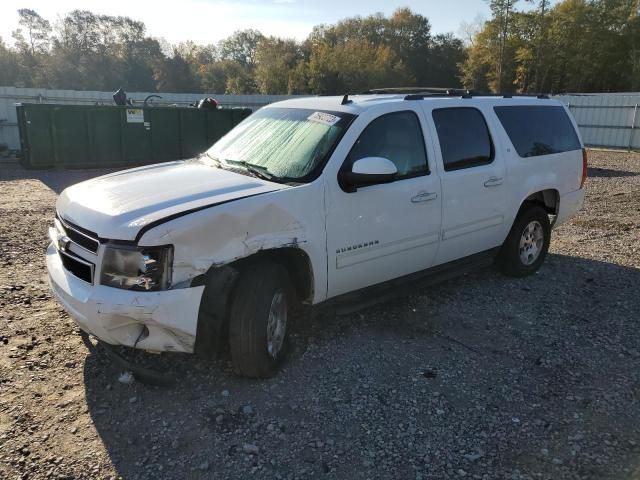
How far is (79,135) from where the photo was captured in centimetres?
1414

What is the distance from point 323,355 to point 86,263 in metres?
1.81

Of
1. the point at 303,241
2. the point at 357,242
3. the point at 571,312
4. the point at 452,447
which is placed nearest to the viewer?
the point at 452,447

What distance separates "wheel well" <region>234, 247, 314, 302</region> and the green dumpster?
12465mm

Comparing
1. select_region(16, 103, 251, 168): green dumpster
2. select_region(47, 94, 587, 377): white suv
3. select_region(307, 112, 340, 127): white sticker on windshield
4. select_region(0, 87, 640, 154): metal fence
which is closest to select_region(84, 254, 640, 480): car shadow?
select_region(47, 94, 587, 377): white suv

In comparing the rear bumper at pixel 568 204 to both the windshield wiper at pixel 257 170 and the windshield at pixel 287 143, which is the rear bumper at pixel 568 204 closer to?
the windshield at pixel 287 143

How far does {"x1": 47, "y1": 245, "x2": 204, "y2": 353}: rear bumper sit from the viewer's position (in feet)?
9.77

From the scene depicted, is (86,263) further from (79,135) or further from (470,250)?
(79,135)

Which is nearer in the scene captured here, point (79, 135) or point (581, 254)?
point (581, 254)

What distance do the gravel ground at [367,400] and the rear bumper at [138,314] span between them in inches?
19.6

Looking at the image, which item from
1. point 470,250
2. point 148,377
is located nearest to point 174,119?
point 470,250

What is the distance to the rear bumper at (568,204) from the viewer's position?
6027mm

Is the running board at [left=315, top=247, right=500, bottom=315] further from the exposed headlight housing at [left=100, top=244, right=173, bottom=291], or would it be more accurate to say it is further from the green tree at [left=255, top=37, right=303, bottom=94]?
the green tree at [left=255, top=37, right=303, bottom=94]

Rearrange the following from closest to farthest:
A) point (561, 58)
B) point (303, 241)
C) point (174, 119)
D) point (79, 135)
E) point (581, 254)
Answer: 1. point (303, 241)
2. point (581, 254)
3. point (79, 135)
4. point (174, 119)
5. point (561, 58)

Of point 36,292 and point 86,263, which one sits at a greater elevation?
point 86,263
